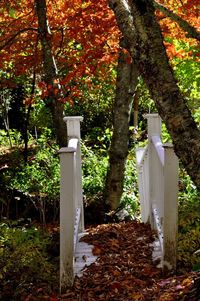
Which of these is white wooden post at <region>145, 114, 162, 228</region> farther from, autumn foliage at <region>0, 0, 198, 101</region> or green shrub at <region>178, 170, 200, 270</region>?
autumn foliage at <region>0, 0, 198, 101</region>

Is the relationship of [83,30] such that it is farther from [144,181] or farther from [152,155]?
[152,155]

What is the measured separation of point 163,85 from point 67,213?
1.71 meters

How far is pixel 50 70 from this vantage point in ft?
24.0

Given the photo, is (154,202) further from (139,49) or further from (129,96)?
(139,49)

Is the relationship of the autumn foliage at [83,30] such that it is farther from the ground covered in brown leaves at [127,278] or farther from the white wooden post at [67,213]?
the ground covered in brown leaves at [127,278]

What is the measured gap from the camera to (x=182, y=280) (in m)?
3.60

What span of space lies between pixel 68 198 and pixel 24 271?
2.59 feet

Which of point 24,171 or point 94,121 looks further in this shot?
point 94,121

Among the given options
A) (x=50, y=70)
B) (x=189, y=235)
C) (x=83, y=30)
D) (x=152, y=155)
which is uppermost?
(x=83, y=30)

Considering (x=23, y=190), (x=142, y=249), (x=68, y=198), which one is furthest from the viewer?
(x=23, y=190)

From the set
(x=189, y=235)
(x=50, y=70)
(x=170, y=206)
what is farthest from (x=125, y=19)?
(x=50, y=70)

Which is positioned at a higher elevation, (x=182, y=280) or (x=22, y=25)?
(x=22, y=25)

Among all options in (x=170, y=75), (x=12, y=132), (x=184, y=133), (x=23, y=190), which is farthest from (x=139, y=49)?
(x=12, y=132)

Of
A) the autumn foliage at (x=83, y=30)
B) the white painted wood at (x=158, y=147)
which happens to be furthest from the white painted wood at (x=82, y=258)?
the autumn foliage at (x=83, y=30)
